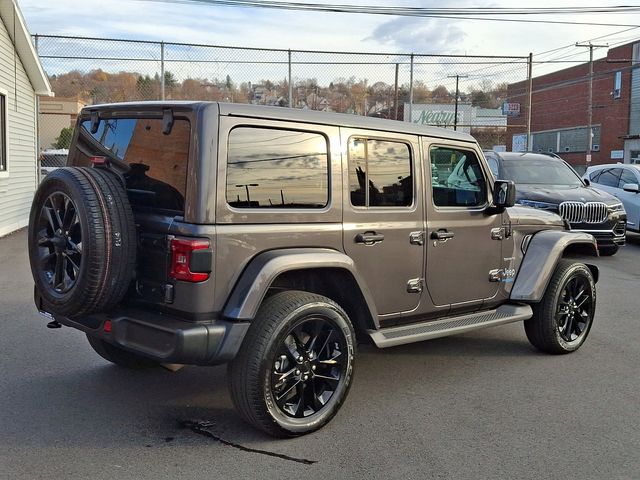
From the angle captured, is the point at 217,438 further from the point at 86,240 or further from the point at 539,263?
the point at 539,263

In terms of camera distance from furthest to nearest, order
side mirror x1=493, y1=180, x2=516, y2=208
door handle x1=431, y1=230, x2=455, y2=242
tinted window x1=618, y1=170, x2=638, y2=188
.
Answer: tinted window x1=618, y1=170, x2=638, y2=188 → side mirror x1=493, y1=180, x2=516, y2=208 → door handle x1=431, y1=230, x2=455, y2=242

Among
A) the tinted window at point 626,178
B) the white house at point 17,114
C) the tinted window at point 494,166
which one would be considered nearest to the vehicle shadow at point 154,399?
the tinted window at point 494,166

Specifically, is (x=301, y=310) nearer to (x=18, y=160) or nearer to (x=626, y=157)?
(x=18, y=160)

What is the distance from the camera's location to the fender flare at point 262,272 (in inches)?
144

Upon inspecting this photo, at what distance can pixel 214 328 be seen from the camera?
11.8ft

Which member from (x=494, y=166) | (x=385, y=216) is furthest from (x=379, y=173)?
(x=494, y=166)

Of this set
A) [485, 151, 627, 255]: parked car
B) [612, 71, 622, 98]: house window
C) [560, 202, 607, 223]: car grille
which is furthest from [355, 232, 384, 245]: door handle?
[612, 71, 622, 98]: house window

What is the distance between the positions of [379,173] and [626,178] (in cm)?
1158

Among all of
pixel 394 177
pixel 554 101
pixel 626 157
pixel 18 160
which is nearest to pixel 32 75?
pixel 18 160

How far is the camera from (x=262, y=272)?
370cm

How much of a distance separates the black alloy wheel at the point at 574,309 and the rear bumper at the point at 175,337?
331 cm

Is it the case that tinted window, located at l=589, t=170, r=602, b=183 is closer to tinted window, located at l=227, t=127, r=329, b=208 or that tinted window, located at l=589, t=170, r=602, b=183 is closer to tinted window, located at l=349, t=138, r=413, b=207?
tinted window, located at l=349, t=138, r=413, b=207

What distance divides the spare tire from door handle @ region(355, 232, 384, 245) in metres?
1.45

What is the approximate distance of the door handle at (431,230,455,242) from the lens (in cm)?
483
